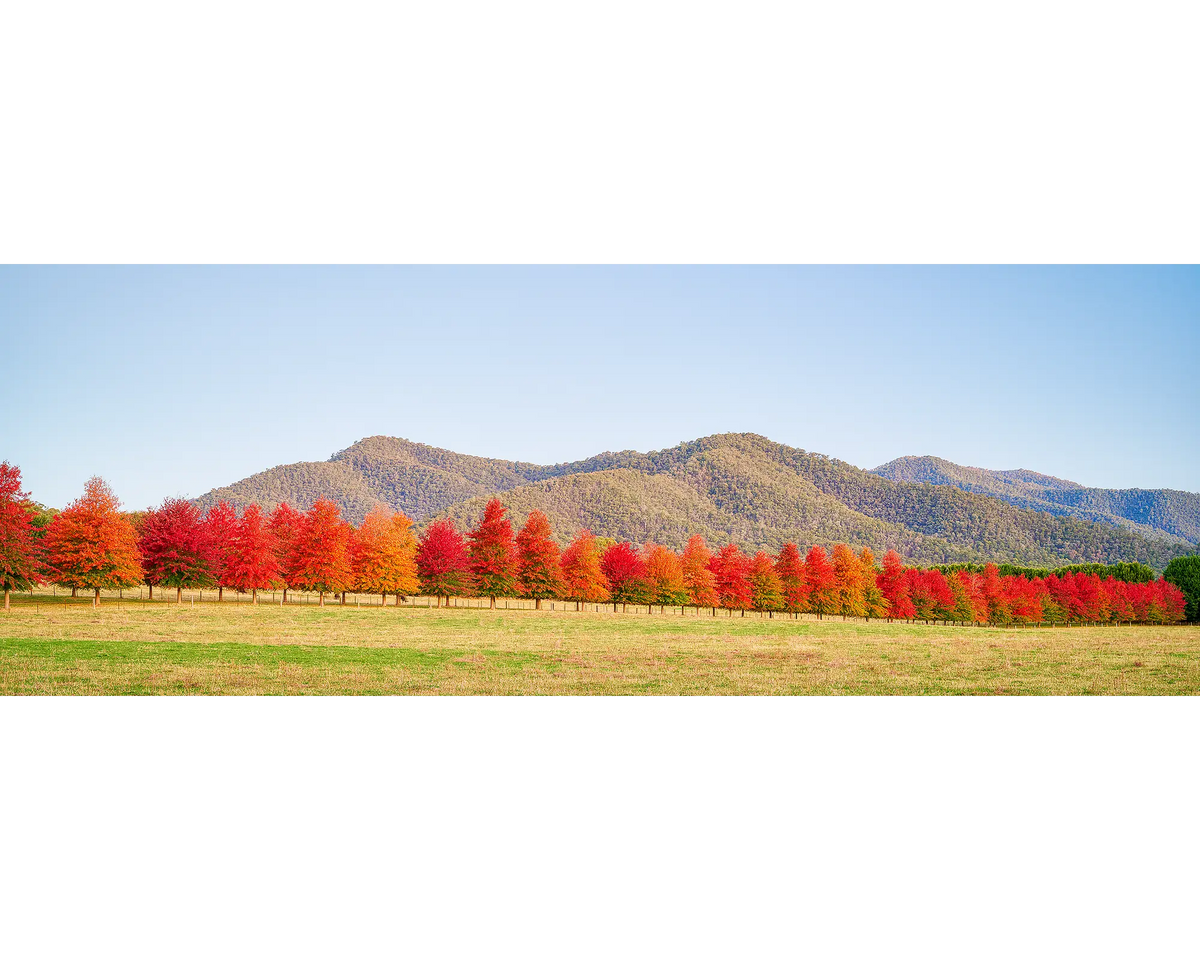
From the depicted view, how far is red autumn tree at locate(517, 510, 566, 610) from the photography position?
30234 mm

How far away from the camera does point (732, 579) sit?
33.8 metres

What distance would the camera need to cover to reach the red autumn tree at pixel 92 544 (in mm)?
22859

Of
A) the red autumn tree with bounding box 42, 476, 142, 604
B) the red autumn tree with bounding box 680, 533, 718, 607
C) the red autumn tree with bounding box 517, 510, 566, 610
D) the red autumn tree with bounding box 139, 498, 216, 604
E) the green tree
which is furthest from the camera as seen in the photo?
the green tree

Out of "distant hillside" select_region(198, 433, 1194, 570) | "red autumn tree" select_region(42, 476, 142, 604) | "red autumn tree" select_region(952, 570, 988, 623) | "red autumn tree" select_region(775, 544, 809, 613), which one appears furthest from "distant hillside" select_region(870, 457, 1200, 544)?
"red autumn tree" select_region(42, 476, 142, 604)

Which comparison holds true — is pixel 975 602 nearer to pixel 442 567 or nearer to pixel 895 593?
pixel 895 593

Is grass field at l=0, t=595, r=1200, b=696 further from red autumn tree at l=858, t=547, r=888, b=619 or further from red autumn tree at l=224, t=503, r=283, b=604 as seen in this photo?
red autumn tree at l=858, t=547, r=888, b=619

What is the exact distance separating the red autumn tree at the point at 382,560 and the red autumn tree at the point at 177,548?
4735 mm

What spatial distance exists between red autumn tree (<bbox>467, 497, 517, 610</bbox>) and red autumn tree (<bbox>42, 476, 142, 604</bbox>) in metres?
11.2

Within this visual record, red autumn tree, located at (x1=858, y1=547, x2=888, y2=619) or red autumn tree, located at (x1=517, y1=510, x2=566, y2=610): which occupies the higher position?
red autumn tree, located at (x1=517, y1=510, x2=566, y2=610)
